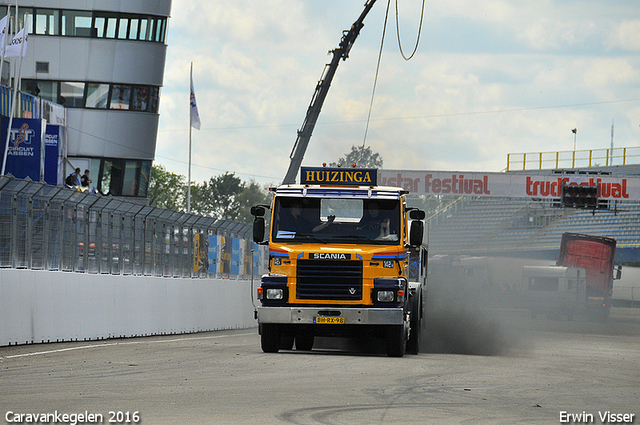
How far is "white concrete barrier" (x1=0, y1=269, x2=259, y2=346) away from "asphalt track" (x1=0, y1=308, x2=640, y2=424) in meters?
0.49

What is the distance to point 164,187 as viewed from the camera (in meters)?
110

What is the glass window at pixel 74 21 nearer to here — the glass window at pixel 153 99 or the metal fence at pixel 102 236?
the glass window at pixel 153 99

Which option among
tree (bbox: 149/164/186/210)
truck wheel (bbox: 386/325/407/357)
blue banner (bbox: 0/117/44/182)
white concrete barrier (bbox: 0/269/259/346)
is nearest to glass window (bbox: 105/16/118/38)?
blue banner (bbox: 0/117/44/182)

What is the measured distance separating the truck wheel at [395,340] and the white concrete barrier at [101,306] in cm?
618

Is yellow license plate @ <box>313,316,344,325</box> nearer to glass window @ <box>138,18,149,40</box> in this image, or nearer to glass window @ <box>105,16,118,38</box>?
glass window @ <box>105,16,118,38</box>

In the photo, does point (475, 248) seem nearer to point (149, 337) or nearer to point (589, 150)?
point (589, 150)

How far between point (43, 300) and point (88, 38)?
33571 mm

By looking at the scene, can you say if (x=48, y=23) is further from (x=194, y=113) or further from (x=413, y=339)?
(x=413, y=339)

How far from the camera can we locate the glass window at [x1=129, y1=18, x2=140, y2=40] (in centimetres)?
5003

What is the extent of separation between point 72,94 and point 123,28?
13.6 ft

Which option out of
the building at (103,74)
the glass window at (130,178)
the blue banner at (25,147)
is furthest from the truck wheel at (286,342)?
the glass window at (130,178)

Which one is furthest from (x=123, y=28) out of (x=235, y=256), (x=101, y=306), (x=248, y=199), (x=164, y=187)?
(x=248, y=199)

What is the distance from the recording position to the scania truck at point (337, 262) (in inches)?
614

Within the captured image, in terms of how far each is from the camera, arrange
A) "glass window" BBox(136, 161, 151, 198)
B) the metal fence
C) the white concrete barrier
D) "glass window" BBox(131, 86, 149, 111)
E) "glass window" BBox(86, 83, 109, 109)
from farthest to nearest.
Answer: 1. "glass window" BBox(136, 161, 151, 198)
2. "glass window" BBox(131, 86, 149, 111)
3. "glass window" BBox(86, 83, 109, 109)
4. the metal fence
5. the white concrete barrier
